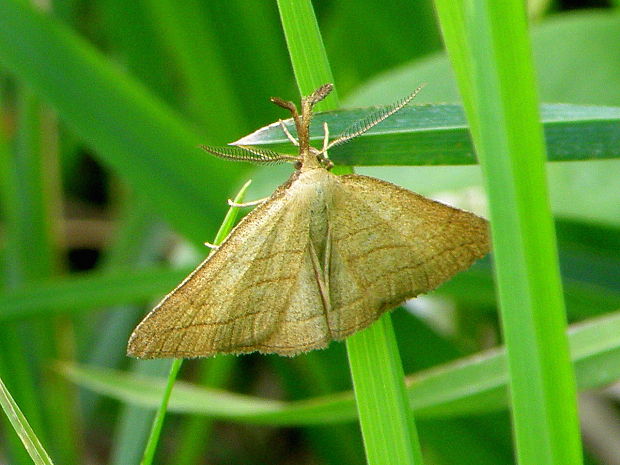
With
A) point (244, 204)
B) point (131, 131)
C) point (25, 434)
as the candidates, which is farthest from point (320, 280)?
point (131, 131)

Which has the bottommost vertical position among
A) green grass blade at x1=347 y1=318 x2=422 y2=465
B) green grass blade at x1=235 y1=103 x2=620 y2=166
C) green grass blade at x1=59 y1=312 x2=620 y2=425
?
green grass blade at x1=59 y1=312 x2=620 y2=425

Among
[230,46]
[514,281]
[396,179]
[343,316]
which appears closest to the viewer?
[514,281]

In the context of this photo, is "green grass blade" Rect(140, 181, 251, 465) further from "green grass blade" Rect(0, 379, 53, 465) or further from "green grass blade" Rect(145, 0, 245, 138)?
"green grass blade" Rect(145, 0, 245, 138)

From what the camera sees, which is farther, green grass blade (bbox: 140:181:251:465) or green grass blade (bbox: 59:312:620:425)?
green grass blade (bbox: 59:312:620:425)

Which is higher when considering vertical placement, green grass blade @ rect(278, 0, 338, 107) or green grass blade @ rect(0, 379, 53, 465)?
green grass blade @ rect(278, 0, 338, 107)

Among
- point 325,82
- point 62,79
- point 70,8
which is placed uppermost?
point 70,8

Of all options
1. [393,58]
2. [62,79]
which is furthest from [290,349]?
[393,58]

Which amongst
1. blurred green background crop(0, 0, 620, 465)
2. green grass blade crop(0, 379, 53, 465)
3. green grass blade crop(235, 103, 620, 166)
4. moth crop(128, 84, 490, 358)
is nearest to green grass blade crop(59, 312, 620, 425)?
blurred green background crop(0, 0, 620, 465)

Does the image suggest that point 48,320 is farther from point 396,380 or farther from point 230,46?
point 396,380
